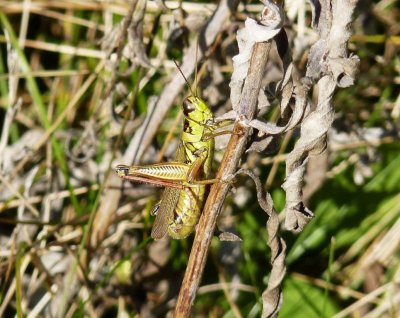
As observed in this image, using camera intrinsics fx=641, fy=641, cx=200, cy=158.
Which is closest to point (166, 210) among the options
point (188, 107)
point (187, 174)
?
point (187, 174)

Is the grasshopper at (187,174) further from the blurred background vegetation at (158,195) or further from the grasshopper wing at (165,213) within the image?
the blurred background vegetation at (158,195)

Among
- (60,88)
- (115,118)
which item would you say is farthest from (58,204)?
(60,88)

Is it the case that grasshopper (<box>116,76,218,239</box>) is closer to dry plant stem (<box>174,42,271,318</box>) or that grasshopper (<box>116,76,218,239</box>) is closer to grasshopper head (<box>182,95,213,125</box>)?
grasshopper head (<box>182,95,213,125</box>)

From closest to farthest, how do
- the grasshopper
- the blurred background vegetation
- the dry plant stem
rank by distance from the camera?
the dry plant stem, the grasshopper, the blurred background vegetation

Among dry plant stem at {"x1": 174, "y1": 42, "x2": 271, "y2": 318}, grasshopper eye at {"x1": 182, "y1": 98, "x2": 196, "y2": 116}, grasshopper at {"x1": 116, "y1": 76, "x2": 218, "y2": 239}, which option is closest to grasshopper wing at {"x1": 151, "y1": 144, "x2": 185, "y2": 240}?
grasshopper at {"x1": 116, "y1": 76, "x2": 218, "y2": 239}

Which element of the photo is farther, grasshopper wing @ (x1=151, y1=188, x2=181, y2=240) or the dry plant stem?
grasshopper wing @ (x1=151, y1=188, x2=181, y2=240)

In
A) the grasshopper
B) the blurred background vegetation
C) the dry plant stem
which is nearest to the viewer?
the dry plant stem
